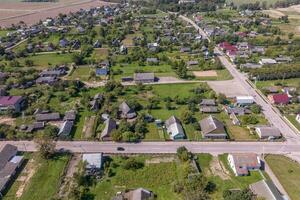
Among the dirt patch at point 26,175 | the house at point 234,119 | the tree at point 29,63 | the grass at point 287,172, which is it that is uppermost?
the tree at point 29,63

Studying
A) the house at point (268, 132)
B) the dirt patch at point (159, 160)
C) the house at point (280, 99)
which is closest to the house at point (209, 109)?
the house at point (268, 132)

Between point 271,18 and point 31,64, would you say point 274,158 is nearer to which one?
point 31,64

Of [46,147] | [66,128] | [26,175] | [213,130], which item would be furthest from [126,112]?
[26,175]

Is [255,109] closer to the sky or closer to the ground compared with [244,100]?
closer to the ground

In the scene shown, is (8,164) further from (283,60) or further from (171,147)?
(283,60)

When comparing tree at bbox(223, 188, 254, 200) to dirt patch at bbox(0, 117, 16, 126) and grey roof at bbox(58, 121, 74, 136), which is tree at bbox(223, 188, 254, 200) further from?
dirt patch at bbox(0, 117, 16, 126)

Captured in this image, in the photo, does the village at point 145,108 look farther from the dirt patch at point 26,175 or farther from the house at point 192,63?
the house at point 192,63
